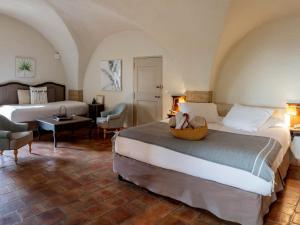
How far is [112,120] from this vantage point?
5438 mm

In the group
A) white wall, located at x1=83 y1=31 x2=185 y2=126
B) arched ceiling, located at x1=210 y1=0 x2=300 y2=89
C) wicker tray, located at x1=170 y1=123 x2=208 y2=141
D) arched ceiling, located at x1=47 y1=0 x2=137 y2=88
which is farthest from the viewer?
white wall, located at x1=83 y1=31 x2=185 y2=126

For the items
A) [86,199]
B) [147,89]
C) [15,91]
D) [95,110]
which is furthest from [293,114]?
[15,91]

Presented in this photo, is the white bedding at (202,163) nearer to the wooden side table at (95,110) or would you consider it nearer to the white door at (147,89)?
the white door at (147,89)

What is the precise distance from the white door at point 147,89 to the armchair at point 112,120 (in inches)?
17.2

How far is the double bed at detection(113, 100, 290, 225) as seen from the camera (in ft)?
7.10

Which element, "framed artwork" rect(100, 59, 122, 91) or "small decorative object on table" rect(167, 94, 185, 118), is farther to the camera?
"framed artwork" rect(100, 59, 122, 91)

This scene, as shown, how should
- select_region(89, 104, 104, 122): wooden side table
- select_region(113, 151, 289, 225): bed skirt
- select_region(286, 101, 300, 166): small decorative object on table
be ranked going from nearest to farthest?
select_region(113, 151, 289, 225): bed skirt, select_region(286, 101, 300, 166): small decorative object on table, select_region(89, 104, 104, 122): wooden side table

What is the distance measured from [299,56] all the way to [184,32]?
6.32ft

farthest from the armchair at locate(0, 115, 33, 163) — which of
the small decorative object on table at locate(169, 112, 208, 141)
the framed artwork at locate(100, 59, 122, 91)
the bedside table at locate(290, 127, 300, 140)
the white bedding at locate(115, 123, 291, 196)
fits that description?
the bedside table at locate(290, 127, 300, 140)

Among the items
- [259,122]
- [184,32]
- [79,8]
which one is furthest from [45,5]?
[259,122]

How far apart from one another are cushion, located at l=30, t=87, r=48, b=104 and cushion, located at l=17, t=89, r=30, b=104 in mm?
106

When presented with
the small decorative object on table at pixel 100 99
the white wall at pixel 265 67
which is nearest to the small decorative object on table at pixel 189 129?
the white wall at pixel 265 67

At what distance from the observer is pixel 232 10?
335cm

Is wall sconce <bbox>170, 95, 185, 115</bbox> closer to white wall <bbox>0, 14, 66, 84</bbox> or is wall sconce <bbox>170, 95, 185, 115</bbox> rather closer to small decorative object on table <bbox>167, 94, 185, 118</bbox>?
small decorative object on table <bbox>167, 94, 185, 118</bbox>
